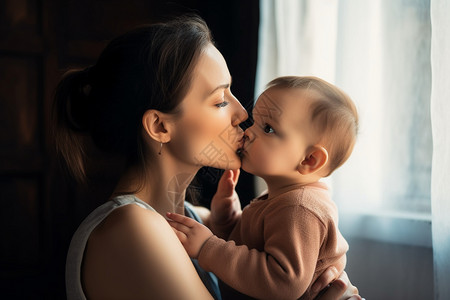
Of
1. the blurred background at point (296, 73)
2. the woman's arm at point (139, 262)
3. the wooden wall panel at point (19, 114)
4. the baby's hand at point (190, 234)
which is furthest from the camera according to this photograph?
the wooden wall panel at point (19, 114)

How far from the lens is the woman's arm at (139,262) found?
1078 millimetres

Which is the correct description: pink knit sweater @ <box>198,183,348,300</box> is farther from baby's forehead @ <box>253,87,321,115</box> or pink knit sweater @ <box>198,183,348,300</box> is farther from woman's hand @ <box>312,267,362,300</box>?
baby's forehead @ <box>253,87,321,115</box>

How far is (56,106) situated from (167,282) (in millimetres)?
658

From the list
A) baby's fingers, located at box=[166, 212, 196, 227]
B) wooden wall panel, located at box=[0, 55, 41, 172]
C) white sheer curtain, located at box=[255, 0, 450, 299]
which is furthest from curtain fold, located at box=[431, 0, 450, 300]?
wooden wall panel, located at box=[0, 55, 41, 172]

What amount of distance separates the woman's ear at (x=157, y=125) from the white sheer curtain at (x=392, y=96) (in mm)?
729

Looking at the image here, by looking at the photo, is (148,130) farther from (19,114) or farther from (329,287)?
(19,114)

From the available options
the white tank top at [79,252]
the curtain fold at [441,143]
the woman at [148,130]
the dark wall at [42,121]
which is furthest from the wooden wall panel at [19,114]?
the curtain fold at [441,143]

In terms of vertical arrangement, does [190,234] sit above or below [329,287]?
above

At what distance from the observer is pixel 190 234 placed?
47.9 inches

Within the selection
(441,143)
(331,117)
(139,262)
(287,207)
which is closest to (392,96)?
(441,143)

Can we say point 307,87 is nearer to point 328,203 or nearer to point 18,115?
point 328,203

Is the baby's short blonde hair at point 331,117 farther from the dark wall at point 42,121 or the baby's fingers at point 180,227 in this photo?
the dark wall at point 42,121

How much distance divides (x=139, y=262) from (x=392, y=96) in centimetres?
121

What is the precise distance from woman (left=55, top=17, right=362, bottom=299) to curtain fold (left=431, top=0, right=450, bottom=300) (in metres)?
0.49
